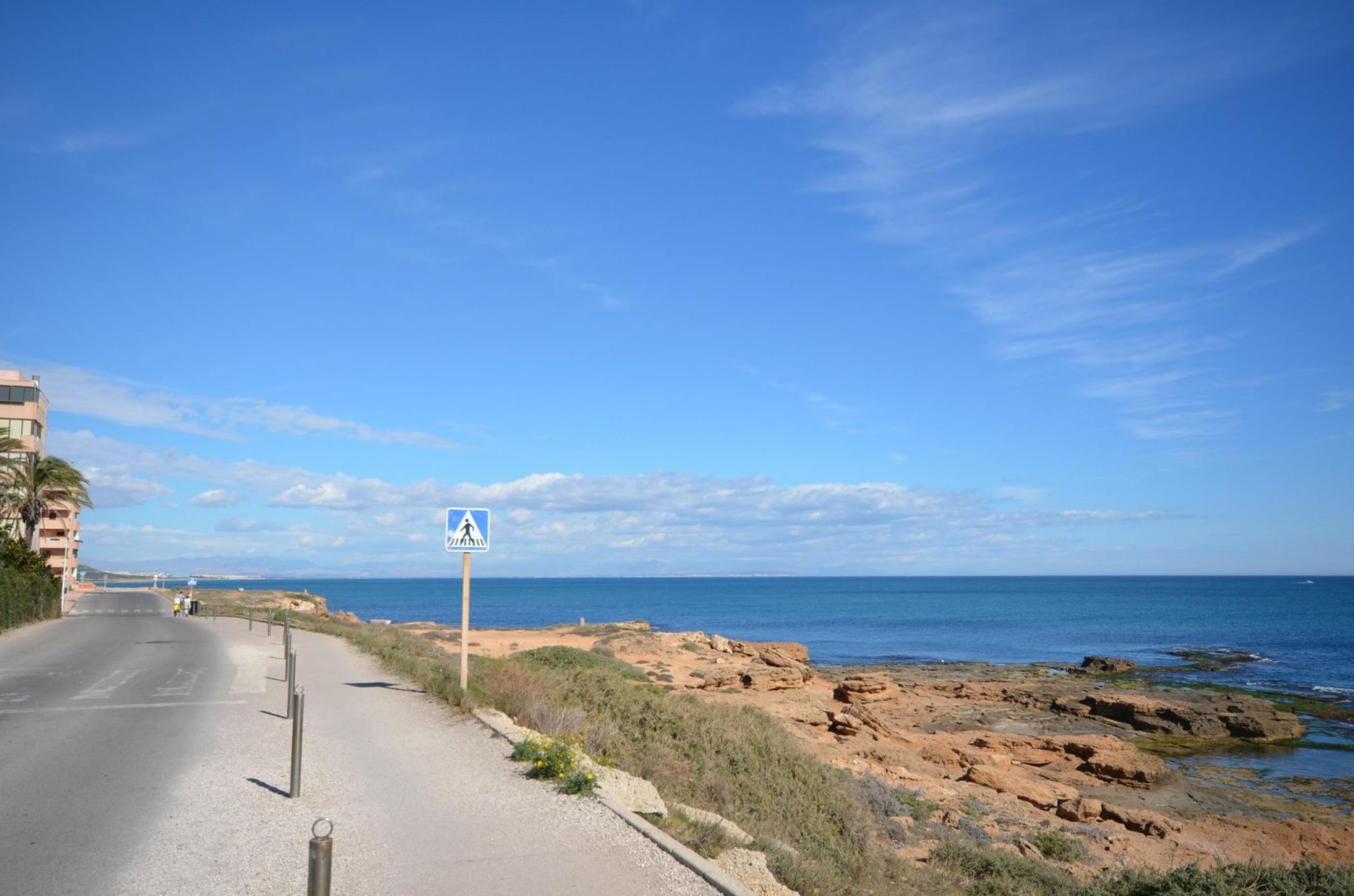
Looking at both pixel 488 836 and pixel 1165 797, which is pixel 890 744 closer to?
pixel 1165 797

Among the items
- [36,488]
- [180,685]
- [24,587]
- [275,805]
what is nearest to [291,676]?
[180,685]

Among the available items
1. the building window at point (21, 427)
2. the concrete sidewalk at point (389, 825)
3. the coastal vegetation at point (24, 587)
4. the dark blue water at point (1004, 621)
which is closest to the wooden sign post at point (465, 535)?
the concrete sidewalk at point (389, 825)

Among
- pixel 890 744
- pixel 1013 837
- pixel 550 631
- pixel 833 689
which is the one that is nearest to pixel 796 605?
pixel 550 631

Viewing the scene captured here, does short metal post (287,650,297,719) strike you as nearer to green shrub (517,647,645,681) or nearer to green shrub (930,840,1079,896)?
green shrub (517,647,645,681)

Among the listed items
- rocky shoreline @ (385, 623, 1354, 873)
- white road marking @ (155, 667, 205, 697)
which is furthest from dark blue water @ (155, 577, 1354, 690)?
white road marking @ (155, 667, 205, 697)

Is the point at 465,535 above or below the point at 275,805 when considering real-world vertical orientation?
above

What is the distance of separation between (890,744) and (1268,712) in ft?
50.2

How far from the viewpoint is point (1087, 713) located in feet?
98.6

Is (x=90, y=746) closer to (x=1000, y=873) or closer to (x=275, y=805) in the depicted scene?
(x=275, y=805)

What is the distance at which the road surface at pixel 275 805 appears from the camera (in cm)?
653

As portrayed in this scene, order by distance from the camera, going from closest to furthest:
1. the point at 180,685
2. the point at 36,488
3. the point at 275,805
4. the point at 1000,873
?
the point at 275,805 < the point at 1000,873 < the point at 180,685 < the point at 36,488

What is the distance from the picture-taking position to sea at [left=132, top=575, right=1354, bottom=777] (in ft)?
140

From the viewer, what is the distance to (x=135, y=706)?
1496cm

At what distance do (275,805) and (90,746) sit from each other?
15.3 ft
